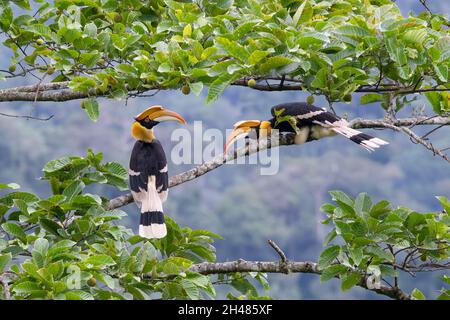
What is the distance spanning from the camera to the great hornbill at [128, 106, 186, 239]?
4840 millimetres

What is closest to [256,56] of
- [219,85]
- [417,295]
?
[219,85]

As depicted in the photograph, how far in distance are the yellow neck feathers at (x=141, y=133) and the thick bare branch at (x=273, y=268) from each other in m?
1.33

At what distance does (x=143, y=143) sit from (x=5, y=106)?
21.9 metres

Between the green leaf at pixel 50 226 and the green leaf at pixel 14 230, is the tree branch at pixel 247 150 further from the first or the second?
the green leaf at pixel 14 230

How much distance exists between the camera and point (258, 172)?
104 feet

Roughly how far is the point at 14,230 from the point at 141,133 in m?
1.65

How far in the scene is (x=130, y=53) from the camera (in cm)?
433

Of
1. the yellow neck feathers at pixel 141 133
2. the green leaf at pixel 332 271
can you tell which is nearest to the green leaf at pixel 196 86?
the green leaf at pixel 332 271

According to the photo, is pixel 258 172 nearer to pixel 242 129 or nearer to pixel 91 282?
pixel 242 129

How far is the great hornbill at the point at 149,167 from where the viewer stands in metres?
4.84

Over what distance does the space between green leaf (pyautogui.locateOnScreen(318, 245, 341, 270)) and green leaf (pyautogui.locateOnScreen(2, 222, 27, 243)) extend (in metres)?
1.26

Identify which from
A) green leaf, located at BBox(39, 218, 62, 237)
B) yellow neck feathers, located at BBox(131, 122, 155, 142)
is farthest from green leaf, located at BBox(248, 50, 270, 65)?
yellow neck feathers, located at BBox(131, 122, 155, 142)

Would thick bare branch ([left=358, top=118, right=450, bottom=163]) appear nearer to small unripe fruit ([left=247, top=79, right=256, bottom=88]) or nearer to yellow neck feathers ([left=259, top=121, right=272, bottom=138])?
small unripe fruit ([left=247, top=79, right=256, bottom=88])

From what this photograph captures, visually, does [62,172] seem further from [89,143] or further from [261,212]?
[261,212]
